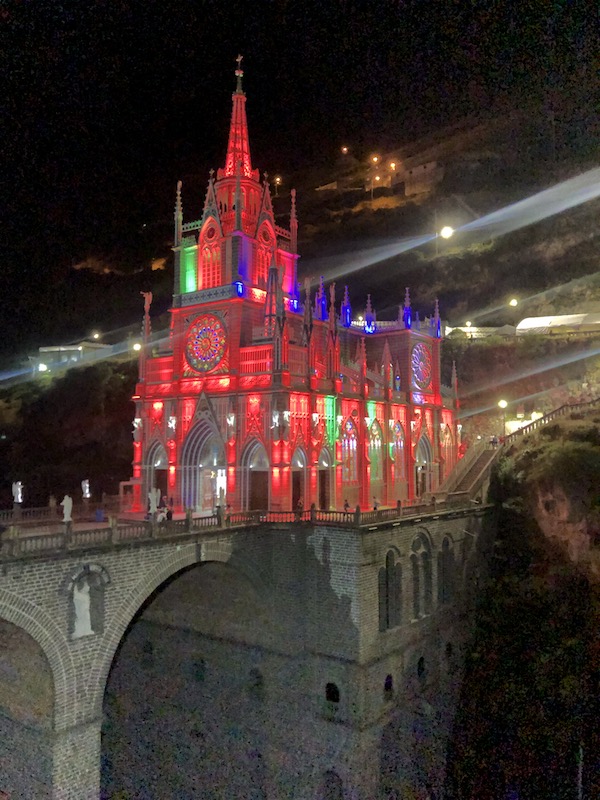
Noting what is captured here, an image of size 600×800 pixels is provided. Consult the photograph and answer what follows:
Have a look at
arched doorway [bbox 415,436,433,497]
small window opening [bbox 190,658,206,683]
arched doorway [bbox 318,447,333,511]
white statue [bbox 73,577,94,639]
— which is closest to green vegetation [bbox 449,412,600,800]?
arched doorway [bbox 415,436,433,497]

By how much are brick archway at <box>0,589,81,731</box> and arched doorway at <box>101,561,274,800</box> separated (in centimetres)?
817

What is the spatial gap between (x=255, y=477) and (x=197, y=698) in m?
12.1

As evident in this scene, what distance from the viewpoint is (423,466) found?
1820 inches

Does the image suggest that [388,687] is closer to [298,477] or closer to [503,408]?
[298,477]

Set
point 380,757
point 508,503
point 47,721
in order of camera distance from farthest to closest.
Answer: point 508,503, point 380,757, point 47,721

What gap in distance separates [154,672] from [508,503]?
80.4ft

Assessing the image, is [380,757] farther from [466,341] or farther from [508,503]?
[466,341]

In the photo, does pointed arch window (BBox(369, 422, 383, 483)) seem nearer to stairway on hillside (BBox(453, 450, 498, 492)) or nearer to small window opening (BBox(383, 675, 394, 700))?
stairway on hillside (BBox(453, 450, 498, 492))

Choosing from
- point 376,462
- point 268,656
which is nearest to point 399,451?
point 376,462

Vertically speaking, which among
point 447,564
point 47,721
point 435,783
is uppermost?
point 447,564

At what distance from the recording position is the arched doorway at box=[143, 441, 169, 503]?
3734 cm

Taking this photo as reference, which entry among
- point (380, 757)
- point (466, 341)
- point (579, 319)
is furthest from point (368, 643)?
point (579, 319)

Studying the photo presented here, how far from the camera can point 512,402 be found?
184 feet

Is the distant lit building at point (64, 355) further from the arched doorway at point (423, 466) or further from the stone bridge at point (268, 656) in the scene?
the stone bridge at point (268, 656)
